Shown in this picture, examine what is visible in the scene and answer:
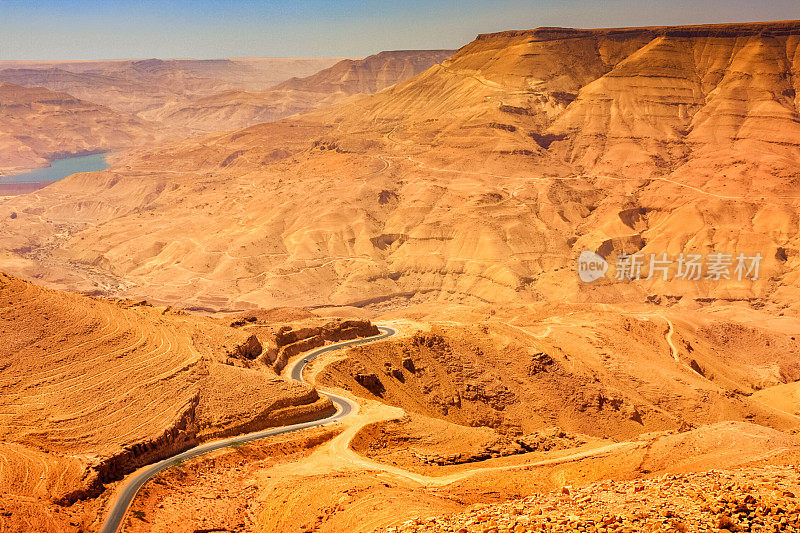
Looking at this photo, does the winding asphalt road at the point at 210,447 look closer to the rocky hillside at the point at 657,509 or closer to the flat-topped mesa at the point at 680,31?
the rocky hillside at the point at 657,509

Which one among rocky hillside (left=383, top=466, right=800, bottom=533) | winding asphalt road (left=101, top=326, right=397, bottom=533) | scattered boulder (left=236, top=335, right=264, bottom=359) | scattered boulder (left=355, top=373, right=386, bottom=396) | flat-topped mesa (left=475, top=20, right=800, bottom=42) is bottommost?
scattered boulder (left=355, top=373, right=386, bottom=396)

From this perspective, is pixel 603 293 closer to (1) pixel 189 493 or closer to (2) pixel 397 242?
(2) pixel 397 242

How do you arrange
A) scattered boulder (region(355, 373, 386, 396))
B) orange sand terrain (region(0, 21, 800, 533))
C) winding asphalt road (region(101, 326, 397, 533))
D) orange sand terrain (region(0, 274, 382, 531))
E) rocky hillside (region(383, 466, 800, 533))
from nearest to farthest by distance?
rocky hillside (region(383, 466, 800, 533)) < winding asphalt road (region(101, 326, 397, 533)) < orange sand terrain (region(0, 274, 382, 531)) < orange sand terrain (region(0, 21, 800, 533)) < scattered boulder (region(355, 373, 386, 396))

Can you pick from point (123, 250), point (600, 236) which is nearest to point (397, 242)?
point (600, 236)

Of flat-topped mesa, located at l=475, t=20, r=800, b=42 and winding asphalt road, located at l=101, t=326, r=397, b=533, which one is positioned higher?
flat-topped mesa, located at l=475, t=20, r=800, b=42

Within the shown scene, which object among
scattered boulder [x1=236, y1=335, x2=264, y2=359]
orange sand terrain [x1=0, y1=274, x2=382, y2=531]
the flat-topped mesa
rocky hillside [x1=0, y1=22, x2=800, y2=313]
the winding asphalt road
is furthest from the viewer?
the flat-topped mesa

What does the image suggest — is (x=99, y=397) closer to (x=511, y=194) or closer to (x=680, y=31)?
(x=511, y=194)

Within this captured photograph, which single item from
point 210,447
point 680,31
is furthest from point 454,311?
point 680,31

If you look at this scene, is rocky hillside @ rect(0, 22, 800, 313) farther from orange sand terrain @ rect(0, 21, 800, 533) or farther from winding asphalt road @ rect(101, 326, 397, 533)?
winding asphalt road @ rect(101, 326, 397, 533)

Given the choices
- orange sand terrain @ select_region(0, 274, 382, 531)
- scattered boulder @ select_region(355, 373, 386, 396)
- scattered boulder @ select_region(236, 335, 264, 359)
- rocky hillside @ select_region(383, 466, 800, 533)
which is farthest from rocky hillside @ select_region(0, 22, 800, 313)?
rocky hillside @ select_region(383, 466, 800, 533)
